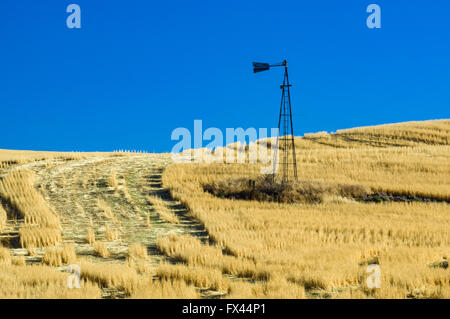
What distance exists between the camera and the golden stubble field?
9.04 m

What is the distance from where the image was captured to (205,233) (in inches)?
591

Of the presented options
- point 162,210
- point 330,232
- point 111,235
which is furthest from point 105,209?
point 330,232

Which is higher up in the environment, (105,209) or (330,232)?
(105,209)

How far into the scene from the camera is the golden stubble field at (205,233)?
904 centimetres

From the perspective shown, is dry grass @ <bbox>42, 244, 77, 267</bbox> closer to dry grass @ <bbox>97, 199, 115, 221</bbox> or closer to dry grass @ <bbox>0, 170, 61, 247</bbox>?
dry grass @ <bbox>0, 170, 61, 247</bbox>

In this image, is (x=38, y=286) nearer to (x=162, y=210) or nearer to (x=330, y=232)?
(x=330, y=232)

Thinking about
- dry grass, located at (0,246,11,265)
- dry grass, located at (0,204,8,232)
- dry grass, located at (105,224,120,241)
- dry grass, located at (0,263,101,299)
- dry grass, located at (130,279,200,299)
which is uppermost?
Answer: dry grass, located at (0,204,8,232)

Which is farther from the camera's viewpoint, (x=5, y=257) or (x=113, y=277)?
(x=5, y=257)

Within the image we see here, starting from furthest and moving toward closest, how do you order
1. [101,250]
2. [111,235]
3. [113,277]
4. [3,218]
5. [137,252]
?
[3,218] < [111,235] < [101,250] < [137,252] < [113,277]

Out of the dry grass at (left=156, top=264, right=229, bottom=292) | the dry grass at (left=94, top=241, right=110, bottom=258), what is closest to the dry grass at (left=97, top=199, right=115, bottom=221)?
the dry grass at (left=94, top=241, right=110, bottom=258)

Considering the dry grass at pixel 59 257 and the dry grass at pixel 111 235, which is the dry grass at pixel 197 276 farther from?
the dry grass at pixel 111 235

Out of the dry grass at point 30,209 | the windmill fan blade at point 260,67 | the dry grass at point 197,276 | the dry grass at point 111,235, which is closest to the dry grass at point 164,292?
the dry grass at point 197,276
